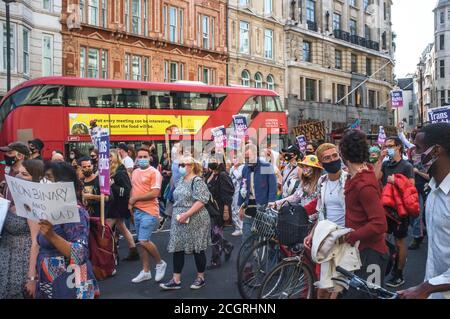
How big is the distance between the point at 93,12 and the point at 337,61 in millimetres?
24347

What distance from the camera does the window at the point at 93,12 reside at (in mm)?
26656

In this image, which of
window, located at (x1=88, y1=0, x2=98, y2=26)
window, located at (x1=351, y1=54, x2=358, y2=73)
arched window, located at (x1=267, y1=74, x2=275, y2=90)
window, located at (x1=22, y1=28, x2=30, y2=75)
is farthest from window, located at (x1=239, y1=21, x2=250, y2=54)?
window, located at (x1=22, y1=28, x2=30, y2=75)

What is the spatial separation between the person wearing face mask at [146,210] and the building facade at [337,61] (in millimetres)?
30405

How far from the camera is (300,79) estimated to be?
39656mm

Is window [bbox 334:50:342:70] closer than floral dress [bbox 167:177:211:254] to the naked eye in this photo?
No

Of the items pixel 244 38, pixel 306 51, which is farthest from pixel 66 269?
pixel 306 51

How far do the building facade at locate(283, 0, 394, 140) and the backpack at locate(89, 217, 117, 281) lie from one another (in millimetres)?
31269

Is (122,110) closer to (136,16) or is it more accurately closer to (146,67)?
(146,67)

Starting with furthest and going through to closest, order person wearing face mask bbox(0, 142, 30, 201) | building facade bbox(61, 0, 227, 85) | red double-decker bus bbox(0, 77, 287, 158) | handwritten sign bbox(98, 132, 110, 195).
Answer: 1. building facade bbox(61, 0, 227, 85)
2. red double-decker bus bbox(0, 77, 287, 158)
3. handwritten sign bbox(98, 132, 110, 195)
4. person wearing face mask bbox(0, 142, 30, 201)

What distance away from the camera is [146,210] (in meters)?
7.11

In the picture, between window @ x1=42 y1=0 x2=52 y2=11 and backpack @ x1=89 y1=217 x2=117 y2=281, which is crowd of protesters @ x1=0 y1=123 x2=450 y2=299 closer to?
backpack @ x1=89 y1=217 x2=117 y2=281

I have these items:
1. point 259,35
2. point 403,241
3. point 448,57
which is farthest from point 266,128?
point 448,57

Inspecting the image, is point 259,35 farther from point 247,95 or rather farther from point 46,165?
point 46,165

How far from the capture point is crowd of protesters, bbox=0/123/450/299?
293 cm
